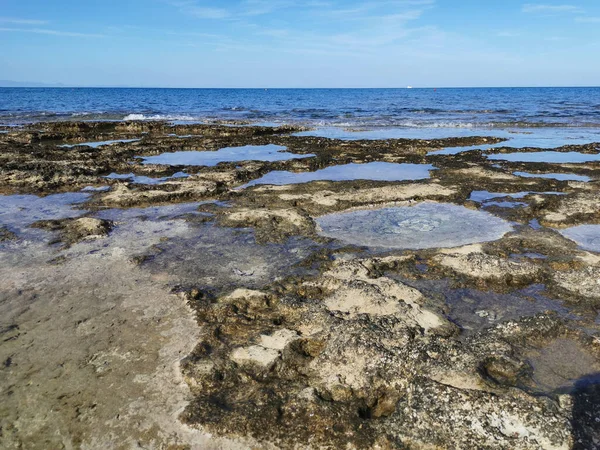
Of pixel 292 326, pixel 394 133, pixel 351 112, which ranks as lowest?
pixel 292 326

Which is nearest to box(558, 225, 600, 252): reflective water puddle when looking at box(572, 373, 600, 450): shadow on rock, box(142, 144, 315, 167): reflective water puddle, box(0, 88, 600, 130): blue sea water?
box(572, 373, 600, 450): shadow on rock

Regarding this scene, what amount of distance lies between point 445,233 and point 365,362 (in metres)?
3.94

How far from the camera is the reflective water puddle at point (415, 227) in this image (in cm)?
673

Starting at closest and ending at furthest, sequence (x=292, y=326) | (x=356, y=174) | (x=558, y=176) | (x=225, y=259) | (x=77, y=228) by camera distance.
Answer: (x=292, y=326) → (x=225, y=259) → (x=77, y=228) → (x=558, y=176) → (x=356, y=174)

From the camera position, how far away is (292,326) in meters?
4.39

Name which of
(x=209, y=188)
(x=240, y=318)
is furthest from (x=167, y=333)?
(x=209, y=188)

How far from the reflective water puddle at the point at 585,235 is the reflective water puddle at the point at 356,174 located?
4.41 meters

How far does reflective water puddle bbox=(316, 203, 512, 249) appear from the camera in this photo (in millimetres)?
6726

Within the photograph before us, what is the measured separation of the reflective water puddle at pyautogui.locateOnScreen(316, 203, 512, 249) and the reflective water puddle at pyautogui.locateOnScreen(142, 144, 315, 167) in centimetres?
657

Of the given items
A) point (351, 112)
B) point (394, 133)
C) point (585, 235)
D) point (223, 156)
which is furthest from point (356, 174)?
point (351, 112)

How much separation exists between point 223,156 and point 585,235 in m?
11.1

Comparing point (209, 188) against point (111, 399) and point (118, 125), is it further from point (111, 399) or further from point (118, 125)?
point (118, 125)

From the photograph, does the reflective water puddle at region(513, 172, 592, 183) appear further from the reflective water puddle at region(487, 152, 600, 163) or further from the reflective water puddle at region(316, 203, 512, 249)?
the reflective water puddle at region(316, 203, 512, 249)

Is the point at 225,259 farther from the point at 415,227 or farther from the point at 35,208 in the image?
the point at 35,208
